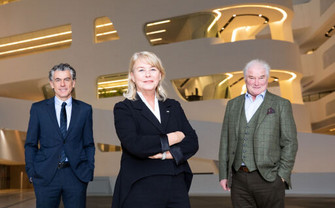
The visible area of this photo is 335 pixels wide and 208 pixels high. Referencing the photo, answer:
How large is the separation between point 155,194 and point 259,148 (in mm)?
1347

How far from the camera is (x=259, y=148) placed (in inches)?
135

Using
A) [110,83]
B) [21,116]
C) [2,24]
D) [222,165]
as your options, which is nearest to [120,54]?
[110,83]

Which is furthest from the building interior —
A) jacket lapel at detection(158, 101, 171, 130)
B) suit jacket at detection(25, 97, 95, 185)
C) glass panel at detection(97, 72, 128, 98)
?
jacket lapel at detection(158, 101, 171, 130)

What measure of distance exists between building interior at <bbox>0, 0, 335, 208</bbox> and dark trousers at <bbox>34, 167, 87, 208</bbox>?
950 centimetres

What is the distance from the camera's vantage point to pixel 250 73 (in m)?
3.50

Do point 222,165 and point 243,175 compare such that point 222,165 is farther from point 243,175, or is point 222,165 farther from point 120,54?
point 120,54

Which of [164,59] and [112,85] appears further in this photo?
[112,85]

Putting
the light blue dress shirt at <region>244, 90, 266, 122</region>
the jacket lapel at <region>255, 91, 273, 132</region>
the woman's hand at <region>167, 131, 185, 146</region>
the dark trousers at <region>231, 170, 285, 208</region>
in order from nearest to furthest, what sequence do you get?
the woman's hand at <region>167, 131, 185, 146</region>, the dark trousers at <region>231, 170, 285, 208</region>, the jacket lapel at <region>255, 91, 273, 132</region>, the light blue dress shirt at <region>244, 90, 266, 122</region>

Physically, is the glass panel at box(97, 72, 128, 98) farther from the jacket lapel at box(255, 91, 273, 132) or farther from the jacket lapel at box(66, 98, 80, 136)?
the jacket lapel at box(255, 91, 273, 132)

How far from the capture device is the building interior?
13.1m

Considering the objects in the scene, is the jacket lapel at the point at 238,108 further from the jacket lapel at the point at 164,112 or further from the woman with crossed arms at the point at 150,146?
the jacket lapel at the point at 164,112

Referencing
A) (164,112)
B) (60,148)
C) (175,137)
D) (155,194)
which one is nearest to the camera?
(155,194)

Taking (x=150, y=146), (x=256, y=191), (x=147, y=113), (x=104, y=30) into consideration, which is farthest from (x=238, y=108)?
(x=104, y=30)

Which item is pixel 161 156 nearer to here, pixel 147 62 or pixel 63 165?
pixel 147 62
